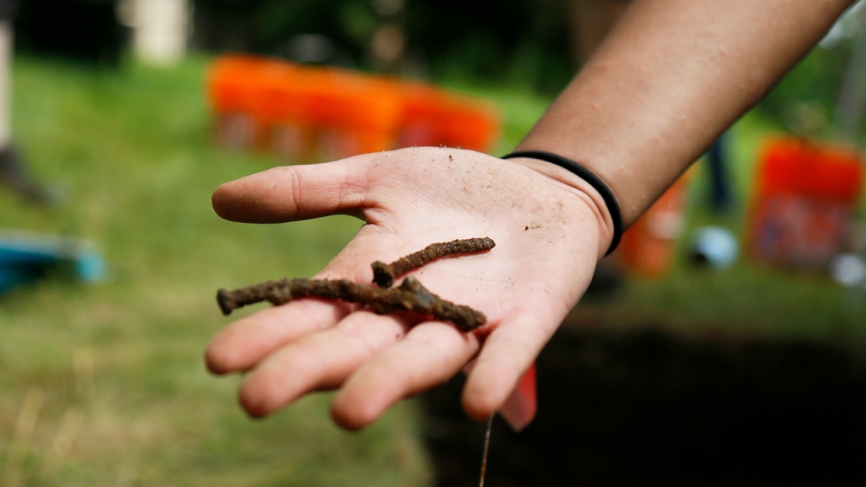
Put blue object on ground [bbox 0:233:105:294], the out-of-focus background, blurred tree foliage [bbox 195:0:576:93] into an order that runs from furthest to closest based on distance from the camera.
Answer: blurred tree foliage [bbox 195:0:576:93], blue object on ground [bbox 0:233:105:294], the out-of-focus background

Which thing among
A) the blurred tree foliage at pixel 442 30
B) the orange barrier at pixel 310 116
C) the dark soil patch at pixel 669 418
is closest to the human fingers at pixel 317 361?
the dark soil patch at pixel 669 418

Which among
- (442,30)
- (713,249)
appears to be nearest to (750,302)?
(713,249)

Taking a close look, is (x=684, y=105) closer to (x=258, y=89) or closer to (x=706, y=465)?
(x=706, y=465)

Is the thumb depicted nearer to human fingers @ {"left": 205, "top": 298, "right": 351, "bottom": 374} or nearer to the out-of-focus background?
human fingers @ {"left": 205, "top": 298, "right": 351, "bottom": 374}

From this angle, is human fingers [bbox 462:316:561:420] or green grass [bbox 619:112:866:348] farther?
green grass [bbox 619:112:866:348]

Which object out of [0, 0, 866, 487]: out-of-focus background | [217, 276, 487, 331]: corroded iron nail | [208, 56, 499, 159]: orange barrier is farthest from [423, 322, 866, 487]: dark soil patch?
[208, 56, 499, 159]: orange barrier

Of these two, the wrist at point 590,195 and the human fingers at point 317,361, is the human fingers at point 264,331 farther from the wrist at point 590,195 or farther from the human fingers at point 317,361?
the wrist at point 590,195

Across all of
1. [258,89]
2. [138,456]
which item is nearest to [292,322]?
[138,456]
